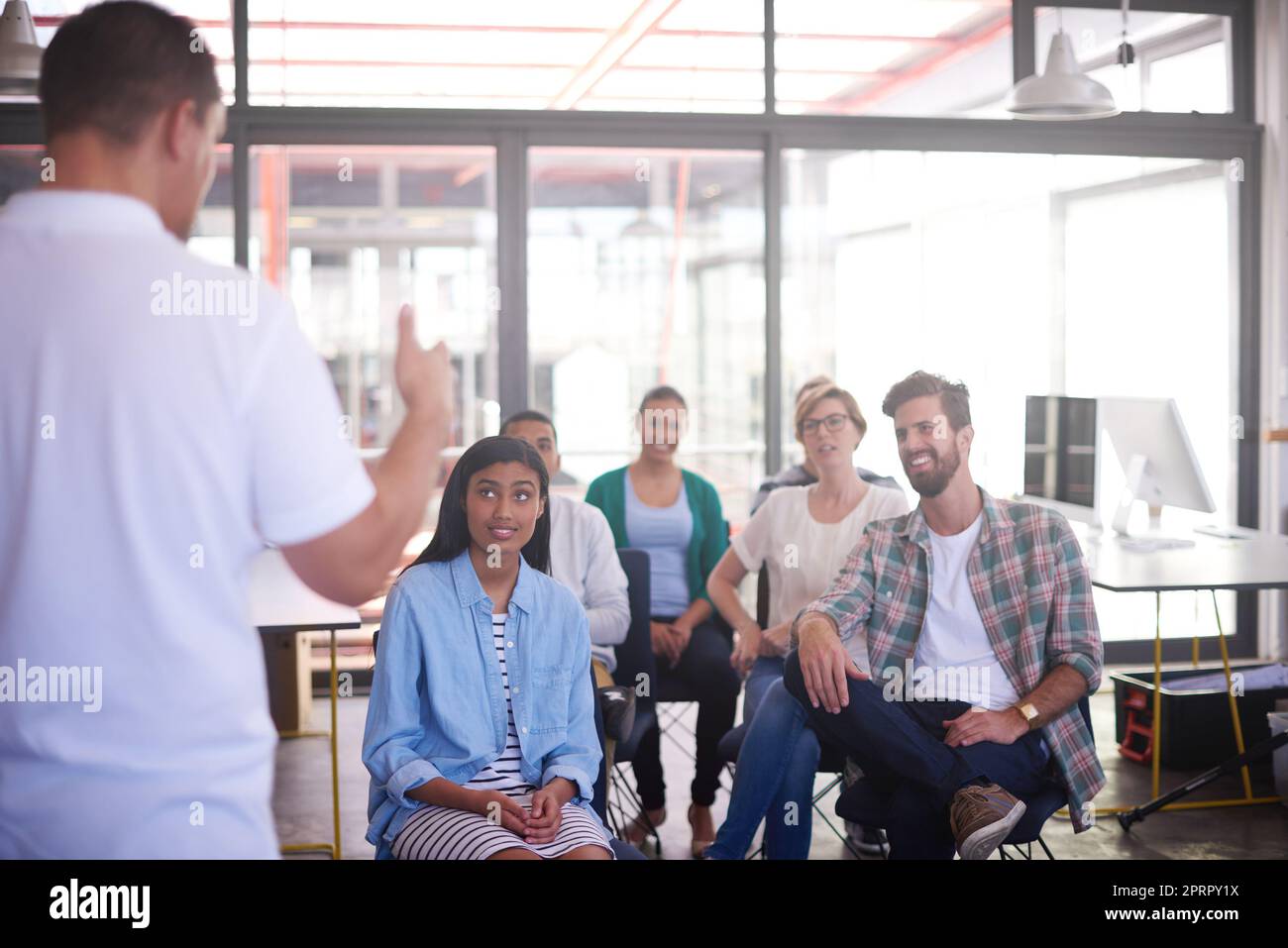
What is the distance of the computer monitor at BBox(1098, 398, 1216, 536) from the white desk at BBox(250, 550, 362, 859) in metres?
2.60

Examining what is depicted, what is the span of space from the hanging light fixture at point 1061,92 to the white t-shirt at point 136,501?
4.01m

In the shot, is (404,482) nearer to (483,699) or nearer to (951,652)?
(483,699)

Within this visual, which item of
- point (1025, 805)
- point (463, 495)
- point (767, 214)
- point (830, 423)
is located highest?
point (767, 214)

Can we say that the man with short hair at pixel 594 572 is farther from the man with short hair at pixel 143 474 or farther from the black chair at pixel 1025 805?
the man with short hair at pixel 143 474

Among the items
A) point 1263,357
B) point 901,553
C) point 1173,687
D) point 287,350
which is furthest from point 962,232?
point 287,350

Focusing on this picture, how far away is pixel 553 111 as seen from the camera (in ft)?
17.5

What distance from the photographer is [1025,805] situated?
272 cm

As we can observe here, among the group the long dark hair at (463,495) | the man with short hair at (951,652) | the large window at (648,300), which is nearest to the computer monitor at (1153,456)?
the man with short hair at (951,652)

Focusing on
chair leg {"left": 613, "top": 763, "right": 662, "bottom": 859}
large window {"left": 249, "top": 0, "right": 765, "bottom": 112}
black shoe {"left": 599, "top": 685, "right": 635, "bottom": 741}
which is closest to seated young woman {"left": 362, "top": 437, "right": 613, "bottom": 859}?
black shoe {"left": 599, "top": 685, "right": 635, "bottom": 741}

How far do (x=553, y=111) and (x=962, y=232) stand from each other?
6.16 ft

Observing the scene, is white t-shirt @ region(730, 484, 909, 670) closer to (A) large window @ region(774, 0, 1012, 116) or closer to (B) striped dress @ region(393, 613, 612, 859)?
(B) striped dress @ region(393, 613, 612, 859)

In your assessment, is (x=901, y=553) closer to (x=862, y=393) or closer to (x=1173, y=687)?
(x=1173, y=687)

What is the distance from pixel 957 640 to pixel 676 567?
56.0 inches

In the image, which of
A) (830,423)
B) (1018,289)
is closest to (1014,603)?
(830,423)
